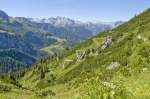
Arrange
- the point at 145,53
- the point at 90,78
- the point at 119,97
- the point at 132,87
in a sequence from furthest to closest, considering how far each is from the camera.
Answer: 1. the point at 145,53
2. the point at 132,87
3. the point at 90,78
4. the point at 119,97

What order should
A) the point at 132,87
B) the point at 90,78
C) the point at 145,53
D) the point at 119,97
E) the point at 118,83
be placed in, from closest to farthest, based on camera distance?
the point at 119,97
the point at 118,83
the point at 90,78
the point at 132,87
the point at 145,53

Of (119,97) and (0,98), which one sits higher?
(119,97)

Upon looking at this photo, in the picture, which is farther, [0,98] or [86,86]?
[0,98]

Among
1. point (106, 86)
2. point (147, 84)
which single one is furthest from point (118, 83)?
point (147, 84)

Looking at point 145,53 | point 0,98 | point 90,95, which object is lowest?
point 145,53

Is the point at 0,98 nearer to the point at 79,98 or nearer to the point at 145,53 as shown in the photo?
the point at 79,98

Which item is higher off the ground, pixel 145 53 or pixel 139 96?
pixel 139 96

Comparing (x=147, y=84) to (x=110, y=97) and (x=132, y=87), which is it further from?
(x=110, y=97)

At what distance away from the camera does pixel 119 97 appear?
1230cm

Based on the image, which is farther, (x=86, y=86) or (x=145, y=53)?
(x=145, y=53)

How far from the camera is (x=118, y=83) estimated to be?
13.2 metres

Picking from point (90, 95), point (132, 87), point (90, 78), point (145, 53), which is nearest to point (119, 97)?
point (90, 95)

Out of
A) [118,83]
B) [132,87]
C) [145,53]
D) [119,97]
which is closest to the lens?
[119,97]

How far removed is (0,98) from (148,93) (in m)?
6.60
